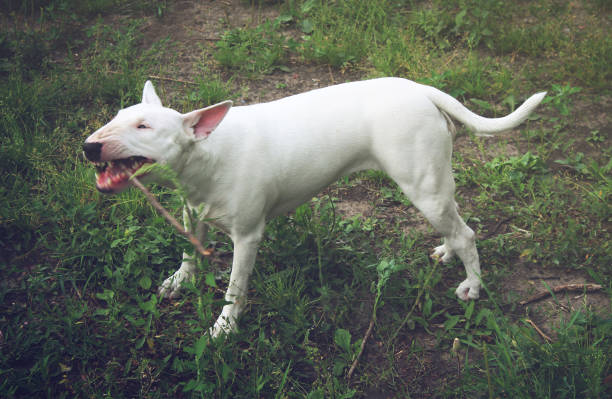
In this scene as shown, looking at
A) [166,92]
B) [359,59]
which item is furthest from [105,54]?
[359,59]

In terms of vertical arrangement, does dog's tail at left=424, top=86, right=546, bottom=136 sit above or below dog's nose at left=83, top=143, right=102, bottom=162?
below

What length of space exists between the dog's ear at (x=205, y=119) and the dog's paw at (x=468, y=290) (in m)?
1.75

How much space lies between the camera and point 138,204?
135 inches

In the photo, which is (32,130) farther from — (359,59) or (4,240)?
(359,59)

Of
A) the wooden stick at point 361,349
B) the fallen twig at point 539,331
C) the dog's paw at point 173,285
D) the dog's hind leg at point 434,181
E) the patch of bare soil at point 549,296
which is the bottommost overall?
the patch of bare soil at point 549,296

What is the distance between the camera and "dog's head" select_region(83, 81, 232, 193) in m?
2.18

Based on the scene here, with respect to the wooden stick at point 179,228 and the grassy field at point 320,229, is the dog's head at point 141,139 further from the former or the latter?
the grassy field at point 320,229

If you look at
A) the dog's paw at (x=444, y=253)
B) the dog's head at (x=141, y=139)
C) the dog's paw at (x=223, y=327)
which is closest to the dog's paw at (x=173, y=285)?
the dog's paw at (x=223, y=327)

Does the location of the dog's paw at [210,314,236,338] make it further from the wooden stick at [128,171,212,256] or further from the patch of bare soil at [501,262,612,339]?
the patch of bare soil at [501,262,612,339]

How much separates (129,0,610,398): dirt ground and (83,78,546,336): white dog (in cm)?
74

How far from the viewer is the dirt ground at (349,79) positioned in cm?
283

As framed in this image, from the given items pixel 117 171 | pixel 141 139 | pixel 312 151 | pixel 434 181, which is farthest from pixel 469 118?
pixel 117 171

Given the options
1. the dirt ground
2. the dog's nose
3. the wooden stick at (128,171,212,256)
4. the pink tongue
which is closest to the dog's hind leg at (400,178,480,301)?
the dirt ground

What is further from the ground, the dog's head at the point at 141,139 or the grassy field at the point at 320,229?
A: the dog's head at the point at 141,139
